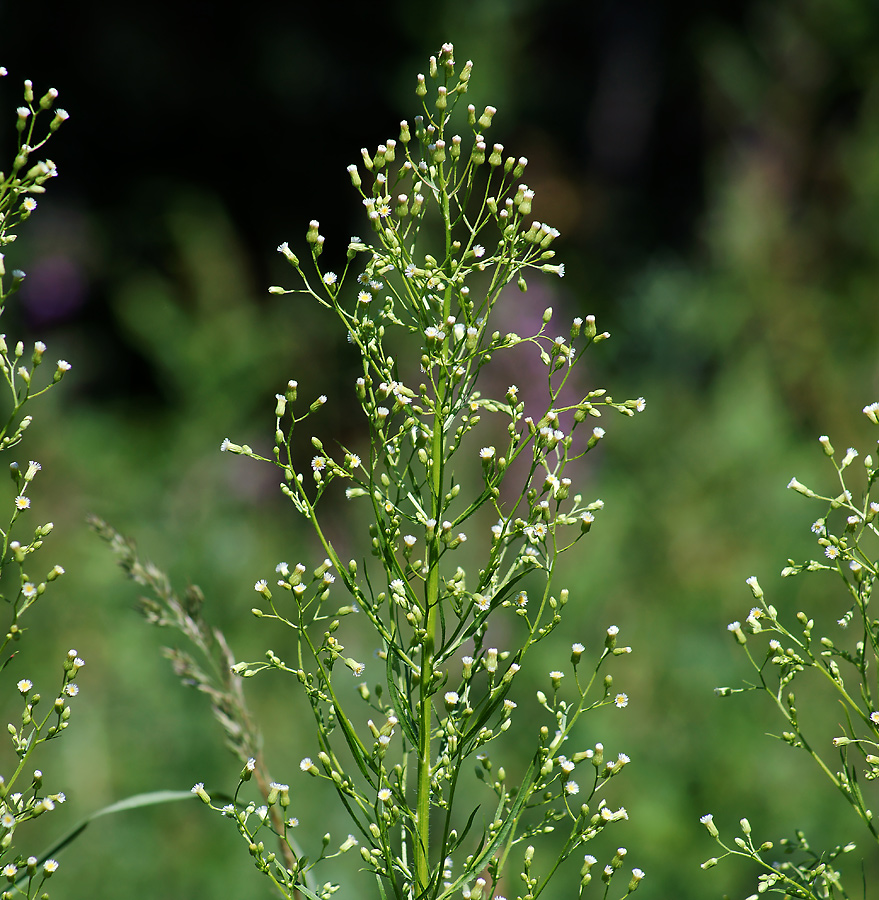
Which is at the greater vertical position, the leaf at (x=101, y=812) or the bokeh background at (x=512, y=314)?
the bokeh background at (x=512, y=314)

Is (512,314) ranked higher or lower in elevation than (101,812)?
higher

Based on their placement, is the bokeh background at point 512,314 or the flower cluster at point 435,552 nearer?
the flower cluster at point 435,552

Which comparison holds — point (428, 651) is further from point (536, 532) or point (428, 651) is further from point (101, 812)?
point (101, 812)

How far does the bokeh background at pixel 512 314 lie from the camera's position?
10.9ft

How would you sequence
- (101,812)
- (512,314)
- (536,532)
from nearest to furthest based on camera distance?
(536,532) → (101,812) → (512,314)

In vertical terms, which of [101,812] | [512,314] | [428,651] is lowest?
[101,812]

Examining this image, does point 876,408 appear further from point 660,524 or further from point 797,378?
point 797,378

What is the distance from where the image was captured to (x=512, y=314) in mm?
5547

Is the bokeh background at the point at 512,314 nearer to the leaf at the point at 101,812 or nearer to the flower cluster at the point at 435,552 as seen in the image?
the leaf at the point at 101,812

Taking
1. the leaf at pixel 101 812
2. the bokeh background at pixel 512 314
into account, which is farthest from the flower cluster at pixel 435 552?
the bokeh background at pixel 512 314

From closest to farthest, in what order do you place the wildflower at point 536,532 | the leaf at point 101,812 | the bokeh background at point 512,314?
the wildflower at point 536,532 → the leaf at point 101,812 → the bokeh background at point 512,314

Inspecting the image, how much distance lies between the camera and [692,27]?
34.1ft

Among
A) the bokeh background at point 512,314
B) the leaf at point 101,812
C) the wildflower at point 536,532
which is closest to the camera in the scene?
the wildflower at point 536,532

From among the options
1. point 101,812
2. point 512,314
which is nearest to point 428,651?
point 101,812
